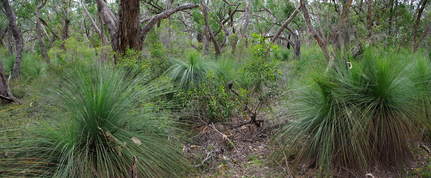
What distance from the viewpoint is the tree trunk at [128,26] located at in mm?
6629

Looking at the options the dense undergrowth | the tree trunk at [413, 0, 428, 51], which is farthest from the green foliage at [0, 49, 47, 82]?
the tree trunk at [413, 0, 428, 51]

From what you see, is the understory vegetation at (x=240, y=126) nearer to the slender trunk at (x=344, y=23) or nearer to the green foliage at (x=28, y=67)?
the slender trunk at (x=344, y=23)

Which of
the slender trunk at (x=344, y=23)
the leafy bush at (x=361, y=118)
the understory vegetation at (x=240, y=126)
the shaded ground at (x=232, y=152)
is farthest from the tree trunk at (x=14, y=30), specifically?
the leafy bush at (x=361, y=118)

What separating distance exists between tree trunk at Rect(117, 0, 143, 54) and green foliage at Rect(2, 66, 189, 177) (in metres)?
3.71

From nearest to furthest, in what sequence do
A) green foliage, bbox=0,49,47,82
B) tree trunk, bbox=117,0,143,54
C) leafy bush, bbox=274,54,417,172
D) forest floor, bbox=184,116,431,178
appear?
leafy bush, bbox=274,54,417,172
forest floor, bbox=184,116,431,178
tree trunk, bbox=117,0,143,54
green foliage, bbox=0,49,47,82

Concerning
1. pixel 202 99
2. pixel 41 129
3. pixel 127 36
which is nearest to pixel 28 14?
pixel 127 36

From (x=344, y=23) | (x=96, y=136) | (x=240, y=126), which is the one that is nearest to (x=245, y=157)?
(x=240, y=126)

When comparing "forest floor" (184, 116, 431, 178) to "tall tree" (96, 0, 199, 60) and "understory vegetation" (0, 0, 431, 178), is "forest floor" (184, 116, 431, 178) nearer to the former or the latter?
"understory vegetation" (0, 0, 431, 178)

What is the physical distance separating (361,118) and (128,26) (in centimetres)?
516

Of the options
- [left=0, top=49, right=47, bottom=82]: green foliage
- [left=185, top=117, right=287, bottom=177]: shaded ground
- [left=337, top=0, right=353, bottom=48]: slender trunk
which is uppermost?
[left=337, top=0, right=353, bottom=48]: slender trunk

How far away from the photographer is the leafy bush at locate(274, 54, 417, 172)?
3.19 meters

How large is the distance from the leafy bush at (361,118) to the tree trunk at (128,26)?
4.58 metres

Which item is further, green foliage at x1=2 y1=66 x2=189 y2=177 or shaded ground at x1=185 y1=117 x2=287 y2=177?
shaded ground at x1=185 y1=117 x2=287 y2=177

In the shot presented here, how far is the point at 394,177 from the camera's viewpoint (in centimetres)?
332
